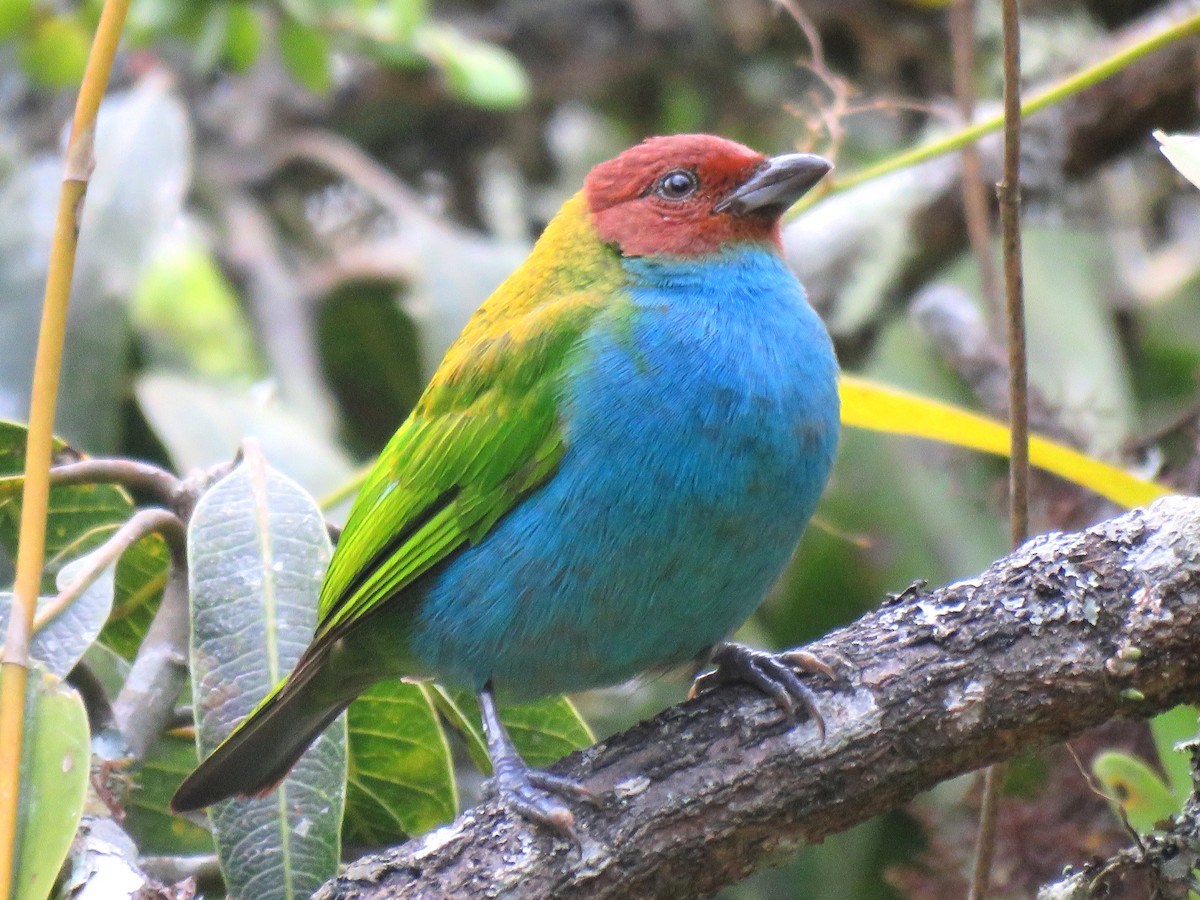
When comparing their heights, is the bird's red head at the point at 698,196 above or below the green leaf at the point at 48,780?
above

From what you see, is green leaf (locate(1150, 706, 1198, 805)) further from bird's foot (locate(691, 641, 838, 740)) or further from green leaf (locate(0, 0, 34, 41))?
green leaf (locate(0, 0, 34, 41))

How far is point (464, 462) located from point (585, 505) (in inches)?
13.3

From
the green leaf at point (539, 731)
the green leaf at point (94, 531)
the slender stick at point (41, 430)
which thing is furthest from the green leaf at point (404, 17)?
the green leaf at point (539, 731)

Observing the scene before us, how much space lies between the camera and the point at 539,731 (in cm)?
278

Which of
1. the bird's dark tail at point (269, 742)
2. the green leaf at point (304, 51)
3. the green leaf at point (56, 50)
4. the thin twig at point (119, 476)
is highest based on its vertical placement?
the green leaf at point (56, 50)

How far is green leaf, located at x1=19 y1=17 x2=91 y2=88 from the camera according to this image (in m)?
4.71

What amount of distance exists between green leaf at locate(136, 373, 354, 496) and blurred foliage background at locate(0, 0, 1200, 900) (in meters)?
0.01

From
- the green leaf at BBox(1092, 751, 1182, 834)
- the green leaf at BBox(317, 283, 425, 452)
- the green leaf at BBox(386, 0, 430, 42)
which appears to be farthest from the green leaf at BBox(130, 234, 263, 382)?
the green leaf at BBox(1092, 751, 1182, 834)

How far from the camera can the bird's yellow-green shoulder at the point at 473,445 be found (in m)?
2.65

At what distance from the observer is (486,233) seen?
5875 mm

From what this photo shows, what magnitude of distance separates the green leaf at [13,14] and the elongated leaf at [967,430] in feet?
9.23

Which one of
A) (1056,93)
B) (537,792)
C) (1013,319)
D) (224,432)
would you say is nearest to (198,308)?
(224,432)

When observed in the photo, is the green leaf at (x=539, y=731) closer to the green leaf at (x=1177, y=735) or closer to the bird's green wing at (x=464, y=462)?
the bird's green wing at (x=464, y=462)

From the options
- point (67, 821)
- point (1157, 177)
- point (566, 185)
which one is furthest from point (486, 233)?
point (67, 821)
